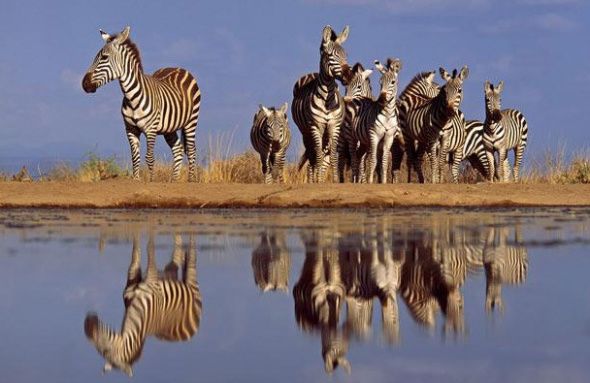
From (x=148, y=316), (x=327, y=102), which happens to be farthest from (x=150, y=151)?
(x=148, y=316)

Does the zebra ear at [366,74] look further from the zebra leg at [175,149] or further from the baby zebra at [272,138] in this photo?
the zebra leg at [175,149]

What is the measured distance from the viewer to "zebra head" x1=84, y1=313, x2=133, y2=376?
5.18 meters

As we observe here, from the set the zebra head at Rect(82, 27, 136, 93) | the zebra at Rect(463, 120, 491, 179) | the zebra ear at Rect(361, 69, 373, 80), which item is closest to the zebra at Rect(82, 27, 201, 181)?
the zebra head at Rect(82, 27, 136, 93)

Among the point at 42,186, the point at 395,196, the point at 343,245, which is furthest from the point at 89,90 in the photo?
the point at 343,245

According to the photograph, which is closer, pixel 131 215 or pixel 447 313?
pixel 447 313

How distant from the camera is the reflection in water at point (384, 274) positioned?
248 inches

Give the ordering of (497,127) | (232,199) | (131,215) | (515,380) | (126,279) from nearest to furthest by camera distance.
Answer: (515,380), (126,279), (131,215), (232,199), (497,127)

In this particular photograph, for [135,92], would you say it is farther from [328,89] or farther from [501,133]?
[501,133]

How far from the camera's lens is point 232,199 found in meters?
17.2

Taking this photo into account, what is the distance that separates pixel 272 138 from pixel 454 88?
3353mm

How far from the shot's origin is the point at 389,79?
2162cm

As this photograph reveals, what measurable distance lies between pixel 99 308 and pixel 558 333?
2.44 meters

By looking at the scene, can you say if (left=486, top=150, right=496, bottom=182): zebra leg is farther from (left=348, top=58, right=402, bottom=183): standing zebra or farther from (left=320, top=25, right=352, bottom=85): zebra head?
(left=320, top=25, right=352, bottom=85): zebra head

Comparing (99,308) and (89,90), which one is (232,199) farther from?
(99,308)
